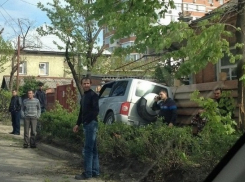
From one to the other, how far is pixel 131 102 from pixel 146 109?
57 centimetres

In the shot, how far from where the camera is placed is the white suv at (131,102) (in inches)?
475

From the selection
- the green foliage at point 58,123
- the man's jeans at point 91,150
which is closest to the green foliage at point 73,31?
the green foliage at point 58,123

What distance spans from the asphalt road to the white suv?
2096 mm

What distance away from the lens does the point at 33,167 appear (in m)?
9.66

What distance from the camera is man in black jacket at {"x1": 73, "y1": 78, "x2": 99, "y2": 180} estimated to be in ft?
27.0

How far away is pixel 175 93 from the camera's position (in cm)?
1258

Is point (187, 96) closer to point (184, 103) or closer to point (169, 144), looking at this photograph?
point (184, 103)

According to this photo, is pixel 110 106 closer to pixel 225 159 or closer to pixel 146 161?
pixel 146 161

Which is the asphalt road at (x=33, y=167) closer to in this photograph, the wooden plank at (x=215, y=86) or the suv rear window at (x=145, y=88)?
the suv rear window at (x=145, y=88)

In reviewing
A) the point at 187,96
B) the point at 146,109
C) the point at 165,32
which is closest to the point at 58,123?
the point at 146,109

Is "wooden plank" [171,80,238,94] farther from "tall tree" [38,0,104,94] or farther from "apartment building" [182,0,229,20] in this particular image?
"tall tree" [38,0,104,94]

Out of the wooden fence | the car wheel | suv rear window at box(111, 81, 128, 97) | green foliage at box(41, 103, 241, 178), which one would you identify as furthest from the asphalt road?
the wooden fence

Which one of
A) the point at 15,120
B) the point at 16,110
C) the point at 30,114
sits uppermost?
the point at 30,114

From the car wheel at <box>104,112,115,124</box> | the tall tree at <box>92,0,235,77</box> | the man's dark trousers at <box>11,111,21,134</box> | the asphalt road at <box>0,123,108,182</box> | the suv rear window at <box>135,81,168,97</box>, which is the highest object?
the tall tree at <box>92,0,235,77</box>
